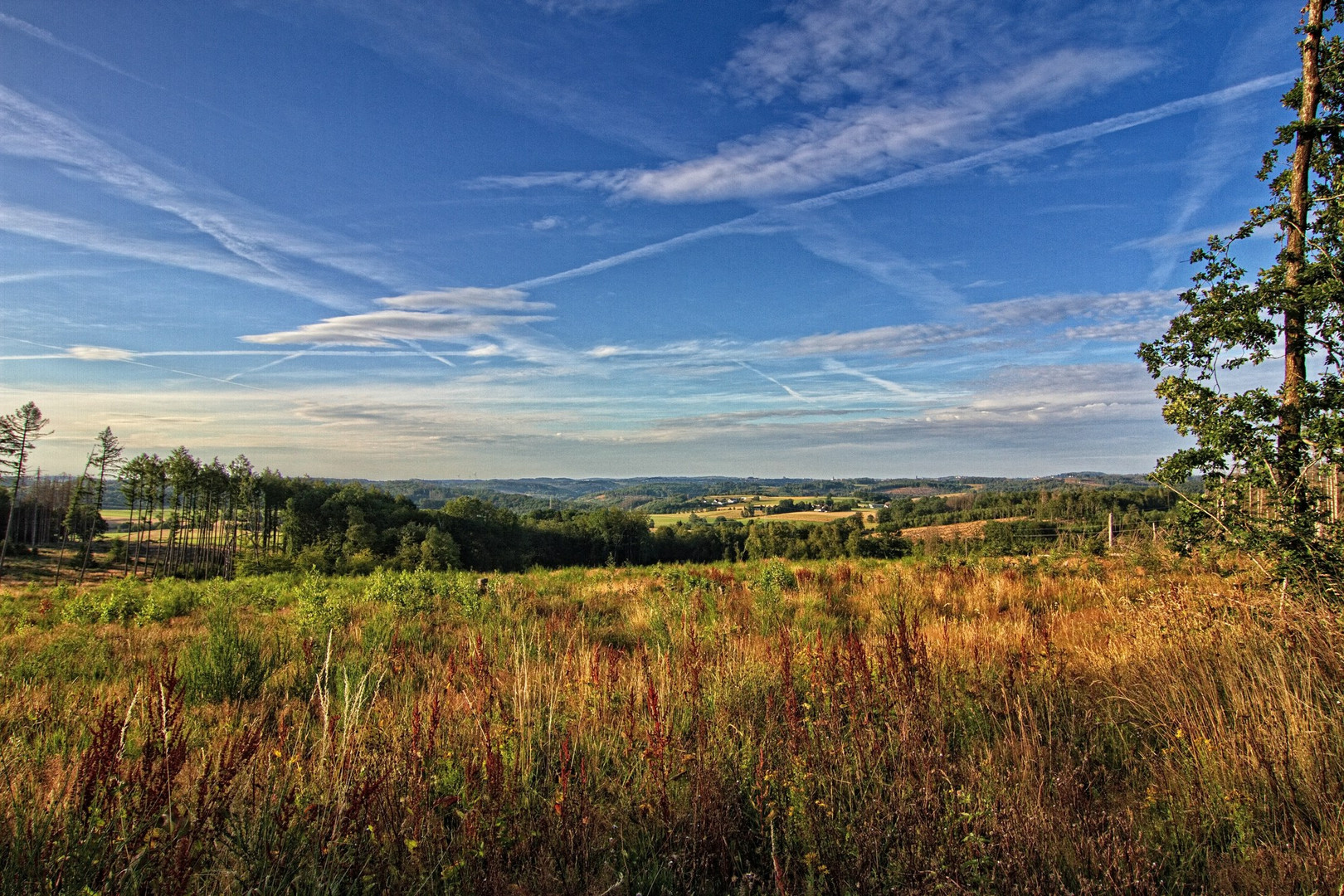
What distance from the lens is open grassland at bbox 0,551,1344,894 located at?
258 centimetres

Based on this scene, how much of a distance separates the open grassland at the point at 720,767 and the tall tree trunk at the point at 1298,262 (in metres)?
2.18

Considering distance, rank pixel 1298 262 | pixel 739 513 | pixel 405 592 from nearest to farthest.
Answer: pixel 1298 262 < pixel 405 592 < pixel 739 513

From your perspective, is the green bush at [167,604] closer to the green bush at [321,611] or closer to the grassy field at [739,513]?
the green bush at [321,611]

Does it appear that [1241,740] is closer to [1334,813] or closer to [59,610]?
[1334,813]

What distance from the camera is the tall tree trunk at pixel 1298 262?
729cm

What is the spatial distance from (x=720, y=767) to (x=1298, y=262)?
9827 millimetres

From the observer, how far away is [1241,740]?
3725mm

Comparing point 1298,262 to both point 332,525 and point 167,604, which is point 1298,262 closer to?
point 167,604

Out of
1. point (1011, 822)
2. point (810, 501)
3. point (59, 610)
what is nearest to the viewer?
point (1011, 822)

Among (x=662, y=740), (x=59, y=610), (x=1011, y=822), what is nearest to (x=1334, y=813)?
(x=1011, y=822)

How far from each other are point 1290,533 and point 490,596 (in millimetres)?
11017

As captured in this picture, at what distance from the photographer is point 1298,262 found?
777 centimetres

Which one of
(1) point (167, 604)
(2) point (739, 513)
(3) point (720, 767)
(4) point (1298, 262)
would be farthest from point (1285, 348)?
(2) point (739, 513)

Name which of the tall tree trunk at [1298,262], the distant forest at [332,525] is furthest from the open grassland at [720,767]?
the distant forest at [332,525]
